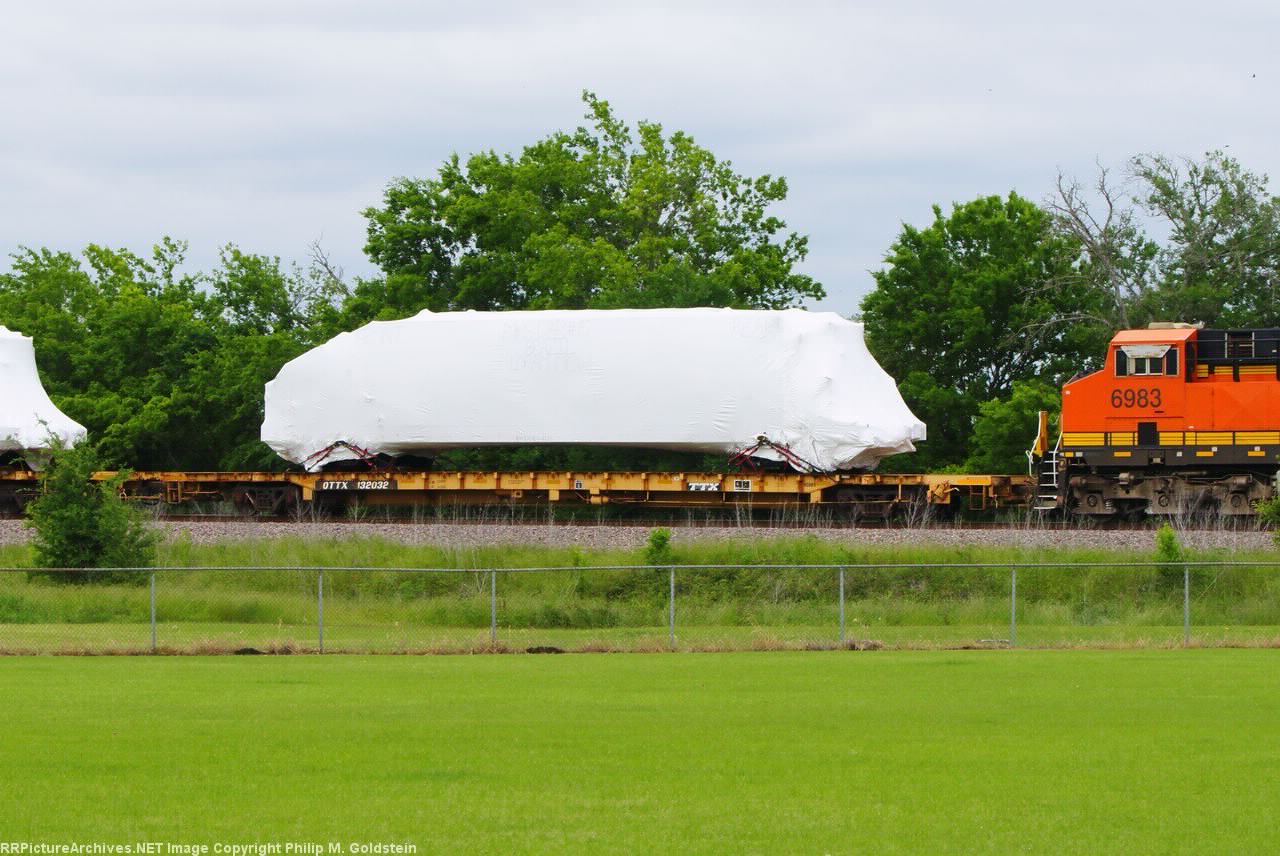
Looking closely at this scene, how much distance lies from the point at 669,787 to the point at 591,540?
20.7 m


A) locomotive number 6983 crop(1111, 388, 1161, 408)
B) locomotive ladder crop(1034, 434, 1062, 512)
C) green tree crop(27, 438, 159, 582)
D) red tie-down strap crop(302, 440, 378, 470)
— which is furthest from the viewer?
red tie-down strap crop(302, 440, 378, 470)

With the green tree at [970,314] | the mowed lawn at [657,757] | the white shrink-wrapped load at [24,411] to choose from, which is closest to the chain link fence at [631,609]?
the mowed lawn at [657,757]

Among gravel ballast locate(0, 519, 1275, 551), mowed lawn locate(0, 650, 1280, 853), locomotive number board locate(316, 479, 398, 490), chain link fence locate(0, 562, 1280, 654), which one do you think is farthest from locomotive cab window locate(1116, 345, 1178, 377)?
locomotive number board locate(316, 479, 398, 490)

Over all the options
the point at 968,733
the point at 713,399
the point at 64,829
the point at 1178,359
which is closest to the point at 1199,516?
the point at 1178,359

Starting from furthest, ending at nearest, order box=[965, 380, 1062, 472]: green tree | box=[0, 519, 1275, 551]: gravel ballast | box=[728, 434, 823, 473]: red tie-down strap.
Answer: box=[965, 380, 1062, 472]: green tree → box=[728, 434, 823, 473]: red tie-down strap → box=[0, 519, 1275, 551]: gravel ballast

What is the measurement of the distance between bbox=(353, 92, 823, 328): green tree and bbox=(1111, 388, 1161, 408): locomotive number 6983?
52.9 feet

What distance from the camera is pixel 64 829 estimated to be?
9.33 m

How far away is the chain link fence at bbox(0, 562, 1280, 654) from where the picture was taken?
856 inches

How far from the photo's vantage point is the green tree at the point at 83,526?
2831 cm

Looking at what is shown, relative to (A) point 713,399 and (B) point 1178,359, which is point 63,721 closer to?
(A) point 713,399

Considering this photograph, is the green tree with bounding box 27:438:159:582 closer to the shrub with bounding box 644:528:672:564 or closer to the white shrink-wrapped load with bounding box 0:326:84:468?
the shrub with bounding box 644:528:672:564

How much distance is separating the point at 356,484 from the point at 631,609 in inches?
495

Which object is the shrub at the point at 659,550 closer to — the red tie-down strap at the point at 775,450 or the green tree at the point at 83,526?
the red tie-down strap at the point at 775,450

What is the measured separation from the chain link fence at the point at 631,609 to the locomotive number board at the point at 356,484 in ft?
28.2
